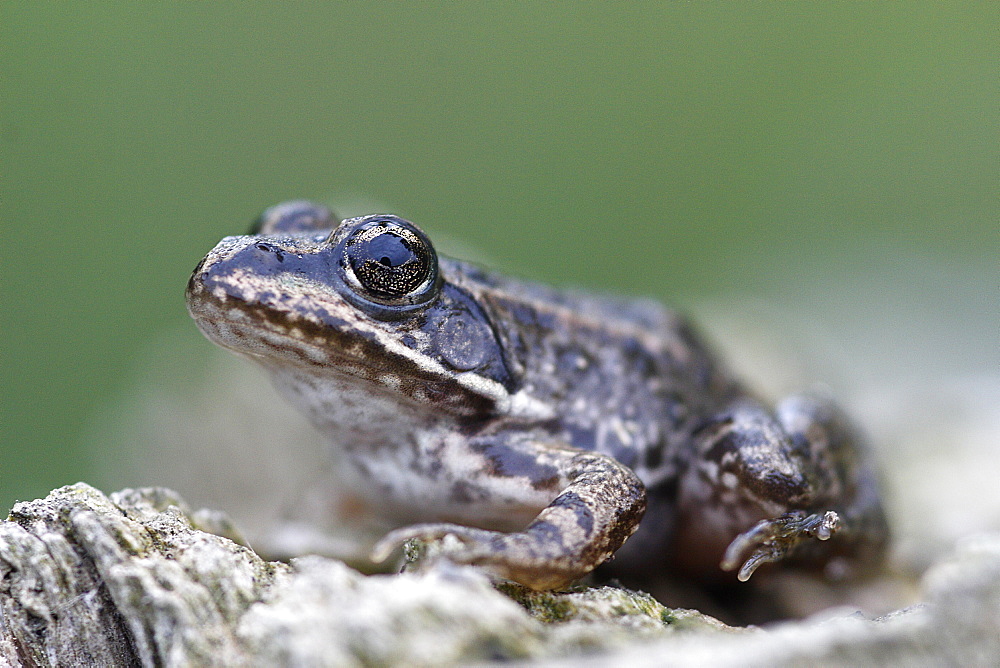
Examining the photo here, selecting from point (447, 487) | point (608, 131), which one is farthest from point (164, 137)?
point (447, 487)

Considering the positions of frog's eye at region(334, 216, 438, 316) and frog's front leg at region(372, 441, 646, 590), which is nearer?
frog's front leg at region(372, 441, 646, 590)

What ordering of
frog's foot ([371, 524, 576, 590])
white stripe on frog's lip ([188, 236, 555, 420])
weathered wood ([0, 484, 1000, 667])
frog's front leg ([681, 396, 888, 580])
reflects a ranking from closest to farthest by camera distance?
weathered wood ([0, 484, 1000, 667])
frog's foot ([371, 524, 576, 590])
white stripe on frog's lip ([188, 236, 555, 420])
frog's front leg ([681, 396, 888, 580])

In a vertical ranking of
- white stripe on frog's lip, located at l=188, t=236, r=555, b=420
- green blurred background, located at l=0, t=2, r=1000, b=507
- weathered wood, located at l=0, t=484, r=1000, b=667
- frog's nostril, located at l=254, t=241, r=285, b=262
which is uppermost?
green blurred background, located at l=0, t=2, r=1000, b=507

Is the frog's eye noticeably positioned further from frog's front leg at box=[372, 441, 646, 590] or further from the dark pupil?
frog's front leg at box=[372, 441, 646, 590]

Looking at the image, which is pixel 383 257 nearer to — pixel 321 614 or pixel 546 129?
pixel 321 614

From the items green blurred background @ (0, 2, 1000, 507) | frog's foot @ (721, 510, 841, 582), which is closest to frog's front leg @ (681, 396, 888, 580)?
frog's foot @ (721, 510, 841, 582)

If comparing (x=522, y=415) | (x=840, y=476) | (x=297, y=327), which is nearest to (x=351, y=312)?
(x=297, y=327)
